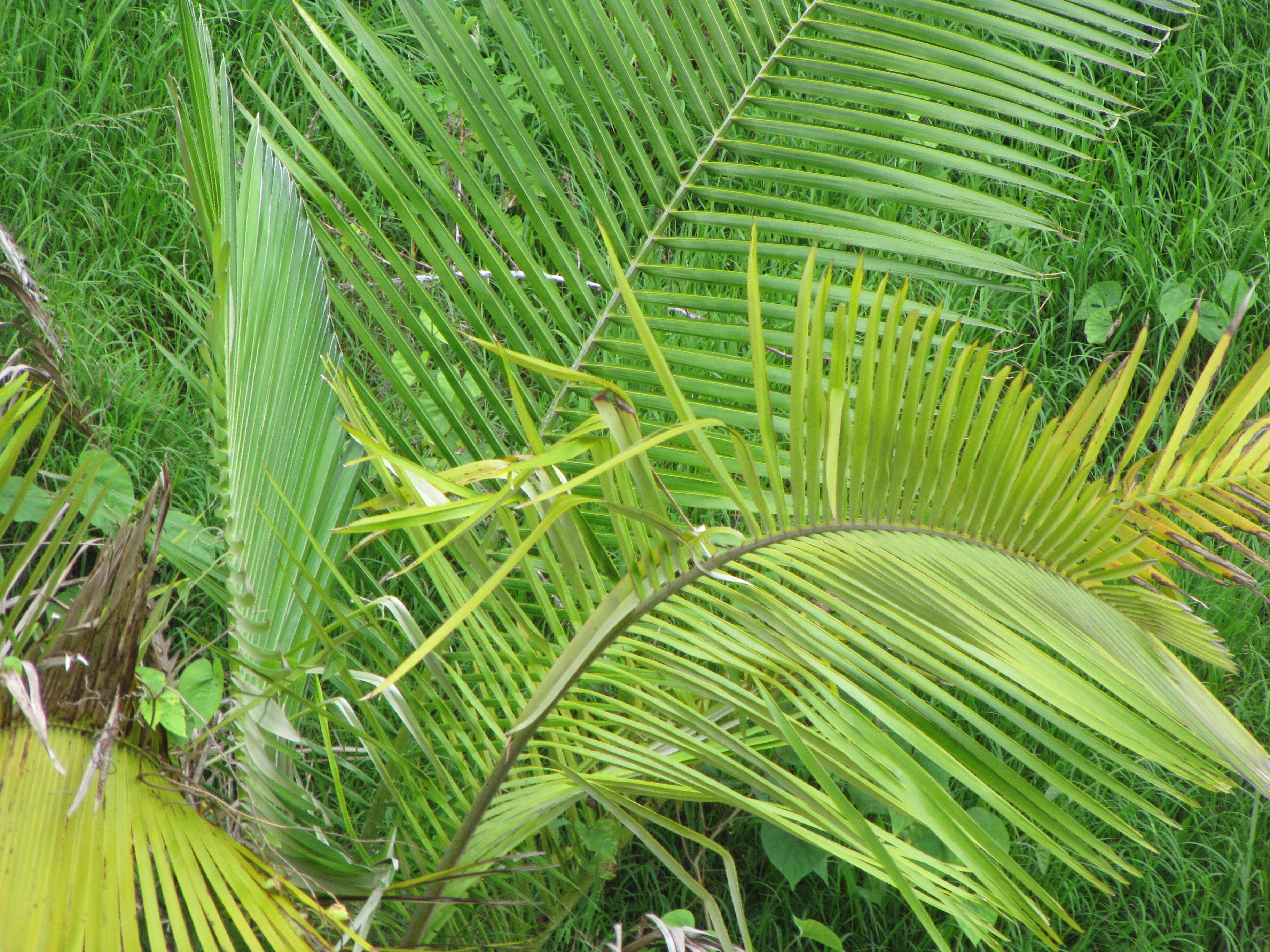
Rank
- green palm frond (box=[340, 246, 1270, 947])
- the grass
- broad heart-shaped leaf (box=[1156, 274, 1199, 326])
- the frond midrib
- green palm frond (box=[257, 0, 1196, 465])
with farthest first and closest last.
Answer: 1. broad heart-shaped leaf (box=[1156, 274, 1199, 326])
2. the grass
3. the frond midrib
4. green palm frond (box=[257, 0, 1196, 465])
5. green palm frond (box=[340, 246, 1270, 947])

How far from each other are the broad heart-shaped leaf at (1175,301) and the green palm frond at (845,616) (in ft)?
4.44

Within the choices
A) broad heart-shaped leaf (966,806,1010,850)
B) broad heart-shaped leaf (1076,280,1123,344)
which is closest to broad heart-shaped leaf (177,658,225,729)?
broad heart-shaped leaf (966,806,1010,850)

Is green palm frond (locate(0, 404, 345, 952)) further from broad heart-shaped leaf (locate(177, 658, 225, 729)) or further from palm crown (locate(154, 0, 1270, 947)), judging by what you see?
broad heart-shaped leaf (locate(177, 658, 225, 729))

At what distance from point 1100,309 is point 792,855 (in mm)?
1499

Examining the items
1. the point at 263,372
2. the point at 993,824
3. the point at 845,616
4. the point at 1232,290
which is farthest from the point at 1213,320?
the point at 263,372

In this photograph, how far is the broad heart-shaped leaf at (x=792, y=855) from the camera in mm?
1754

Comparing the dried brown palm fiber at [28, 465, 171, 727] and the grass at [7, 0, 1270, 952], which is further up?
the grass at [7, 0, 1270, 952]

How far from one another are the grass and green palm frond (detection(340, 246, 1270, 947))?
787mm

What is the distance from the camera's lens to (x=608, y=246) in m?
0.94

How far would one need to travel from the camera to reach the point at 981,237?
2574 mm

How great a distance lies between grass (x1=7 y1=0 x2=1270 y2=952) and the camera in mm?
1931

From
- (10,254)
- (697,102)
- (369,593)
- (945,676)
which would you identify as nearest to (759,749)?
(945,676)

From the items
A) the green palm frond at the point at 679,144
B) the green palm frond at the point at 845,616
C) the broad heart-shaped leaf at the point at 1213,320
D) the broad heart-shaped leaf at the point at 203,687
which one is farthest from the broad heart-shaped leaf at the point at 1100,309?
the broad heart-shaped leaf at the point at 203,687

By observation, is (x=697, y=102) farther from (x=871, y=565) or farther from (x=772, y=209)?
(x=871, y=565)
